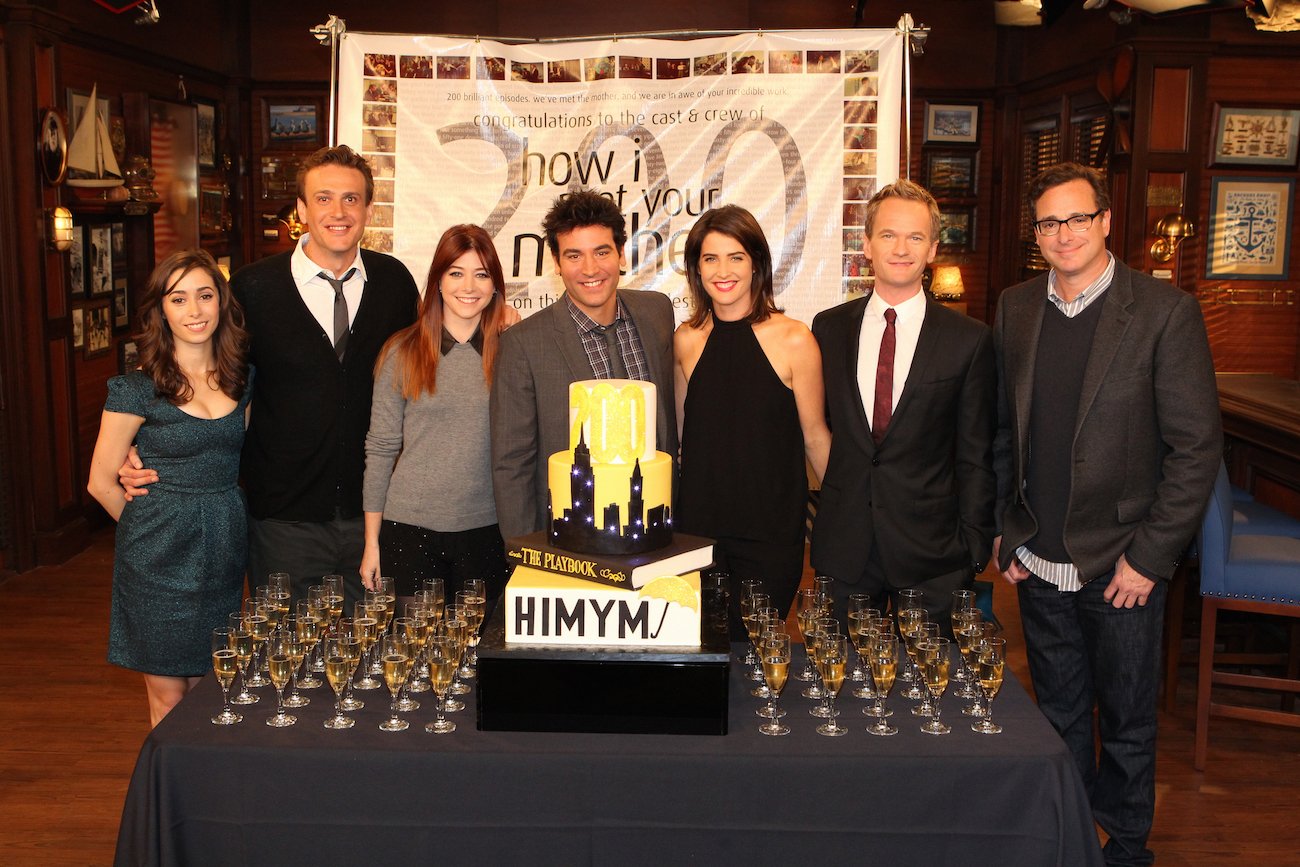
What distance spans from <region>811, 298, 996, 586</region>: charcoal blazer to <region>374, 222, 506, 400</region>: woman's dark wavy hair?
2.99ft

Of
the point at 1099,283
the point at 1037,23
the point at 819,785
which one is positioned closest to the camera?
the point at 819,785

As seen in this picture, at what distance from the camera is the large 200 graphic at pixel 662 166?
4.91 m

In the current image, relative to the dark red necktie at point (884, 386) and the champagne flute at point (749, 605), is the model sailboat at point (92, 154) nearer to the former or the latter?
the dark red necktie at point (884, 386)

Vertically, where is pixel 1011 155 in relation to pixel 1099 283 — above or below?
above

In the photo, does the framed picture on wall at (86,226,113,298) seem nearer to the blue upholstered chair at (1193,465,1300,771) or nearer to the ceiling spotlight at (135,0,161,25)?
the ceiling spotlight at (135,0,161,25)

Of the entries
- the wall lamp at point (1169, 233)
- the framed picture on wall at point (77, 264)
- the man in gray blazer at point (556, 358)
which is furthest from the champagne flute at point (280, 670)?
the wall lamp at point (1169, 233)

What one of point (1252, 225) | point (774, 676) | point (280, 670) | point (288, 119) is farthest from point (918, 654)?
point (288, 119)

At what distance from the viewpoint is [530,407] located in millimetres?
3180

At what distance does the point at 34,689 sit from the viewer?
15.7 feet

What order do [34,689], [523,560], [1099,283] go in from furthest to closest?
[34,689]
[1099,283]
[523,560]

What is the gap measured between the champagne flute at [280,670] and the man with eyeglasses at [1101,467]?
5.97ft

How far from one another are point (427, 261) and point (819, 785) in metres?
3.31

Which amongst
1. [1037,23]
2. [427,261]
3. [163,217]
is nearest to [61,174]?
[163,217]

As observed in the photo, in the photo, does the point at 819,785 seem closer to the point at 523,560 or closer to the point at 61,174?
the point at 523,560
